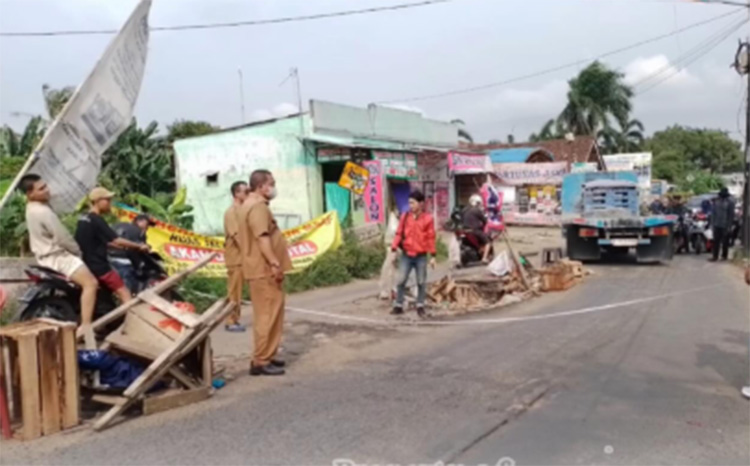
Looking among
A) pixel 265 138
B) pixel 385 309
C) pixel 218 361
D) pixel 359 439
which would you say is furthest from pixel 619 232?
pixel 359 439

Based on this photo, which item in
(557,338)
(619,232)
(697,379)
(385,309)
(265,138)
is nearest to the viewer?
(697,379)

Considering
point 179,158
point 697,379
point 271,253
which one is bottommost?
point 697,379

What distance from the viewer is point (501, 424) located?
195 inches

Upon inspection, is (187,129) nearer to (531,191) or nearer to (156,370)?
(531,191)

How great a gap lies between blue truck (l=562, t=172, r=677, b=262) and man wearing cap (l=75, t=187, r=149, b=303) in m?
11.8

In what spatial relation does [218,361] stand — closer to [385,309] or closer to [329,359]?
[329,359]

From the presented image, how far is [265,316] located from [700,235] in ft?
55.7

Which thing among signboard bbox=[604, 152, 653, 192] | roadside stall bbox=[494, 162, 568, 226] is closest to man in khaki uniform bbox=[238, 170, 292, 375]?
roadside stall bbox=[494, 162, 568, 226]

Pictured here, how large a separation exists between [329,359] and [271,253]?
4.71 feet

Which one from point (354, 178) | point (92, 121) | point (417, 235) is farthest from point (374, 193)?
point (92, 121)

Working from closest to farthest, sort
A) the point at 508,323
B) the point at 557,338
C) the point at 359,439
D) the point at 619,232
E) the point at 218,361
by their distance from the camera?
1. the point at 359,439
2. the point at 218,361
3. the point at 557,338
4. the point at 508,323
5. the point at 619,232

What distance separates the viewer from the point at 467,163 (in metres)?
27.9

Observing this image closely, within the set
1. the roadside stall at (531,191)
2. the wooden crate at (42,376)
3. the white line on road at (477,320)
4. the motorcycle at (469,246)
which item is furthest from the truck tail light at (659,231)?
the roadside stall at (531,191)

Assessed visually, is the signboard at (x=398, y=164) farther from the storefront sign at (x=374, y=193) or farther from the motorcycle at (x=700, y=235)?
the motorcycle at (x=700, y=235)
